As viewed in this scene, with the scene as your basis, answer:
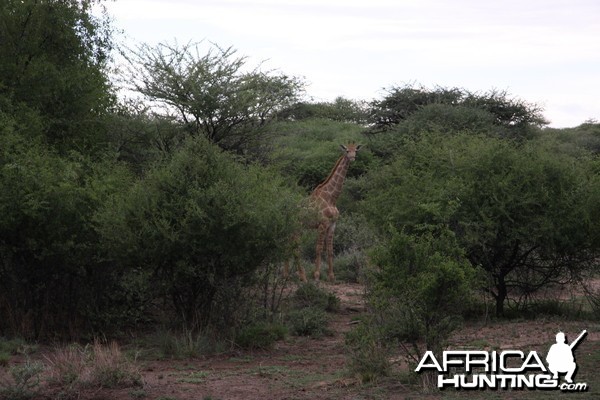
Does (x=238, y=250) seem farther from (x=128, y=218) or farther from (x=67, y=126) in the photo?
(x=67, y=126)

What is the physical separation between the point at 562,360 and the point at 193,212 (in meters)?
5.26

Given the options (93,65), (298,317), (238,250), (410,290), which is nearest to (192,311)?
Result: (238,250)

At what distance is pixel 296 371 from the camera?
11.1 meters

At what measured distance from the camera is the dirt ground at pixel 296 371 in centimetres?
954

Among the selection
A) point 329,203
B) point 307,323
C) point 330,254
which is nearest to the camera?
point 307,323

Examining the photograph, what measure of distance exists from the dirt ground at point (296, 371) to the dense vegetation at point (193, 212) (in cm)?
62

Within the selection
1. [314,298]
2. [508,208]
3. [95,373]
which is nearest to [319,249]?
[314,298]

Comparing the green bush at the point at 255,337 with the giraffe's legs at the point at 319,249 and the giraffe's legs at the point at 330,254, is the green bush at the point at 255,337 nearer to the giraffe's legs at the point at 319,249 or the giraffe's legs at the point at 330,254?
the giraffe's legs at the point at 319,249

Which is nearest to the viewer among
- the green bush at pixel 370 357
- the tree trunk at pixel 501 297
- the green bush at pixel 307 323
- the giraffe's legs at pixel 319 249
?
the green bush at pixel 370 357

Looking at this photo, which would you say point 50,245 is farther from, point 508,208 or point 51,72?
point 508,208

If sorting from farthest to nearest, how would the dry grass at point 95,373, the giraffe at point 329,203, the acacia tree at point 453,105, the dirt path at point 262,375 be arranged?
the acacia tree at point 453,105 → the giraffe at point 329,203 → the dry grass at point 95,373 → the dirt path at point 262,375

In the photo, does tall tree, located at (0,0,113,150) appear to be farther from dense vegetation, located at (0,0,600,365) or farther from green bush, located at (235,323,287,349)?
green bush, located at (235,323,287,349)

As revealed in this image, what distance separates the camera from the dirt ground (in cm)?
954

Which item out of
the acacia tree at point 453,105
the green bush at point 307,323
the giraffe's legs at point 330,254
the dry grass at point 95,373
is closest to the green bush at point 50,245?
the green bush at point 307,323
